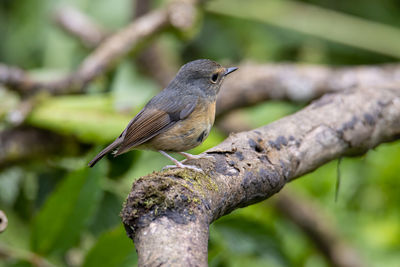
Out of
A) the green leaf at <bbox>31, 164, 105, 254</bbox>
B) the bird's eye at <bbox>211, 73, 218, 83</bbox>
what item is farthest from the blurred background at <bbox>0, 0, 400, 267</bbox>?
the bird's eye at <bbox>211, 73, 218, 83</bbox>

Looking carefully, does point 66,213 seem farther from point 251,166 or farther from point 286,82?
point 286,82

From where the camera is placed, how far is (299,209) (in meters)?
5.40

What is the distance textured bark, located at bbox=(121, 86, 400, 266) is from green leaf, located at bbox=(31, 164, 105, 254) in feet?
2.48

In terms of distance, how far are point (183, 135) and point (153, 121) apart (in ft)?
0.64

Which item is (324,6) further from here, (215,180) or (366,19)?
(215,180)

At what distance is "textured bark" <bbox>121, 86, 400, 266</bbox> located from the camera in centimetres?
180

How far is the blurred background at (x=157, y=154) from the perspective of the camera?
116 inches

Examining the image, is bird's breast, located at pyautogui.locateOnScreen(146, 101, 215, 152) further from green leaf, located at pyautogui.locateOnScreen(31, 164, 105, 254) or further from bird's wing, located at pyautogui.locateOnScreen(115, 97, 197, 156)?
green leaf, located at pyautogui.locateOnScreen(31, 164, 105, 254)

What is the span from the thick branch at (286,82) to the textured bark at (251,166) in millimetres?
1640

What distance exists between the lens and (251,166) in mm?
2395

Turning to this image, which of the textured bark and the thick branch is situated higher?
the textured bark

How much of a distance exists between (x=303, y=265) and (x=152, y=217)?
3300 mm

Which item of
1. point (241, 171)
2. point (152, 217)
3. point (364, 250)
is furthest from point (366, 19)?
point (152, 217)

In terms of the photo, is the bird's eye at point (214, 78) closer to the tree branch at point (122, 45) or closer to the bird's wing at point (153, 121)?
the bird's wing at point (153, 121)
